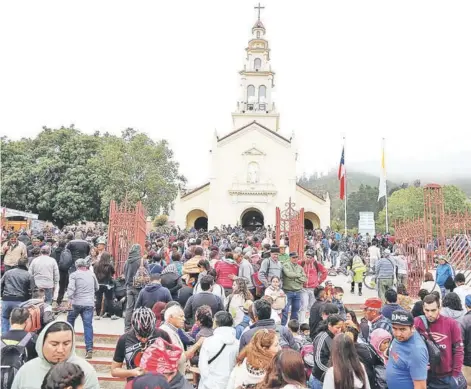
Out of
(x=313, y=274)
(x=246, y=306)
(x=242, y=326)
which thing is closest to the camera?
(x=242, y=326)

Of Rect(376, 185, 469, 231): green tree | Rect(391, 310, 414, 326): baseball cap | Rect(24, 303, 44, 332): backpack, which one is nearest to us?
Rect(391, 310, 414, 326): baseball cap

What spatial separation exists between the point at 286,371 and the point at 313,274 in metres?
6.01

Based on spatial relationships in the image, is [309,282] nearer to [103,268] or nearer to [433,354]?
[103,268]

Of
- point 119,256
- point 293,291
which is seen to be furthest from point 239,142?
point 293,291

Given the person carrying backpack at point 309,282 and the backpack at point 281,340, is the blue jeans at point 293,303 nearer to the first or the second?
the person carrying backpack at point 309,282

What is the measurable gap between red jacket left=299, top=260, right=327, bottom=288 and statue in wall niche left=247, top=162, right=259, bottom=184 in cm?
2769

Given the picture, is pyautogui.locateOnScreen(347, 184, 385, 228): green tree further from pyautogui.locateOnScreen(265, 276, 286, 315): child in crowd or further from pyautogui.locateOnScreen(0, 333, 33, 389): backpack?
pyautogui.locateOnScreen(0, 333, 33, 389): backpack

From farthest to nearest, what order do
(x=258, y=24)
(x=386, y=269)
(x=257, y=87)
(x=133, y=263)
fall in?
(x=258, y=24) < (x=257, y=87) < (x=386, y=269) < (x=133, y=263)

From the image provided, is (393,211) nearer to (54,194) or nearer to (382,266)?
(54,194)

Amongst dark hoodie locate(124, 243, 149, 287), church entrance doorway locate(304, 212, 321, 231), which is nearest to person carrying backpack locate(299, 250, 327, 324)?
dark hoodie locate(124, 243, 149, 287)

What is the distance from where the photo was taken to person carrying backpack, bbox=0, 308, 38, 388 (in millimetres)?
3451

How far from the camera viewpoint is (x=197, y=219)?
39.8 m

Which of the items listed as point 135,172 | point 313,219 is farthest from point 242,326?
point 313,219

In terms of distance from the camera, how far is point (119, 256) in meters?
10.7
